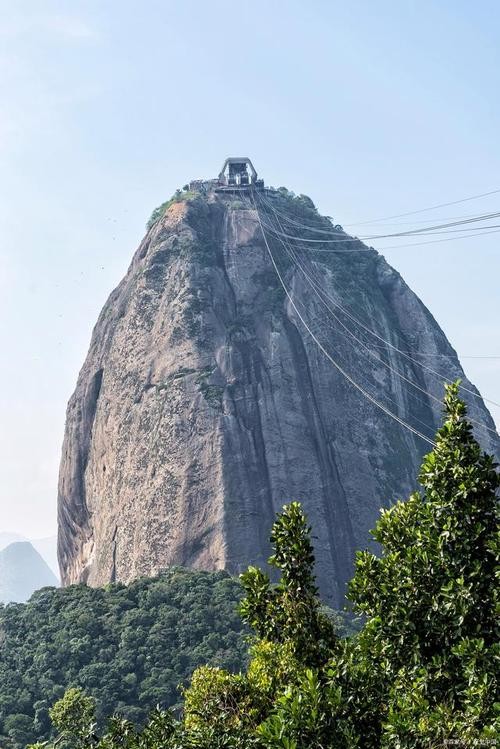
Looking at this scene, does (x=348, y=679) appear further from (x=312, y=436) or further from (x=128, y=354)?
(x=128, y=354)

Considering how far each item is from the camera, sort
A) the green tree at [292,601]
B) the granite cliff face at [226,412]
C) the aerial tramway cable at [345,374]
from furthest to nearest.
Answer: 1. the aerial tramway cable at [345,374]
2. the granite cliff face at [226,412]
3. the green tree at [292,601]

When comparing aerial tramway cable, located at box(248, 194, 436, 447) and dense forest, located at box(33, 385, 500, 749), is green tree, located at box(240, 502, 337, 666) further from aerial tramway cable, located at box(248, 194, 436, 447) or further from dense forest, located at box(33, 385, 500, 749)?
aerial tramway cable, located at box(248, 194, 436, 447)

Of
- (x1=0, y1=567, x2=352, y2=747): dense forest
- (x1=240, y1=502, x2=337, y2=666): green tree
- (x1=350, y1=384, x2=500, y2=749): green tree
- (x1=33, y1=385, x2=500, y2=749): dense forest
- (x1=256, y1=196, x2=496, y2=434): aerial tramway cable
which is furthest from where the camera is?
(x1=256, y1=196, x2=496, y2=434): aerial tramway cable

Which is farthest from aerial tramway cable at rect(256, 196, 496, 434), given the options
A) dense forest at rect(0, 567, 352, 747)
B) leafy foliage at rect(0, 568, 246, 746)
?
leafy foliage at rect(0, 568, 246, 746)

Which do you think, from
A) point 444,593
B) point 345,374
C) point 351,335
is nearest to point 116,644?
point 345,374

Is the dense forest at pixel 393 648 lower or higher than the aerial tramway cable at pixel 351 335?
lower

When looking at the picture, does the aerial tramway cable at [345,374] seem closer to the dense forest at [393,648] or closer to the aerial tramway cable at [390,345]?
the aerial tramway cable at [390,345]

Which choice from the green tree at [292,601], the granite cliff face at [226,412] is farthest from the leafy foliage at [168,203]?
the green tree at [292,601]

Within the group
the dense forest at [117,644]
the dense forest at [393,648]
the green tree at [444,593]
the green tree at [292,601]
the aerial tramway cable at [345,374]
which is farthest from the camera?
the aerial tramway cable at [345,374]

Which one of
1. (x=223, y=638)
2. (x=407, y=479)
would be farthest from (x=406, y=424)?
(x=223, y=638)
